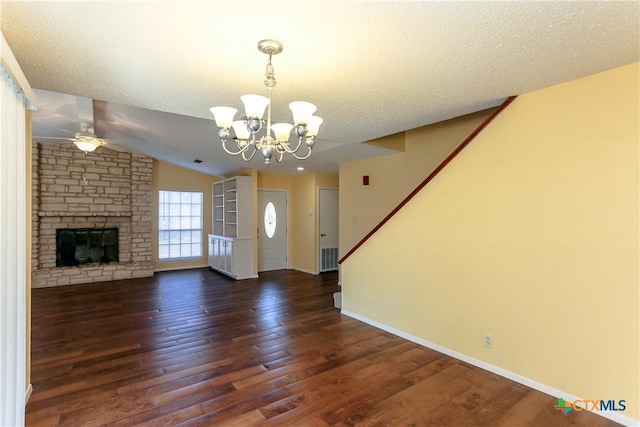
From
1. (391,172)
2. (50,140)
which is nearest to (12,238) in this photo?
(391,172)

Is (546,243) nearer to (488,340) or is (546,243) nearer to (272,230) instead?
(488,340)

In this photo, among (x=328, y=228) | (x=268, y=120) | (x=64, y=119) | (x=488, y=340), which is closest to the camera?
(x=268, y=120)

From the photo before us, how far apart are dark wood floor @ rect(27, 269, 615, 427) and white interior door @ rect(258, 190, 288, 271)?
119 inches

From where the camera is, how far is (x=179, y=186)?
26.0ft

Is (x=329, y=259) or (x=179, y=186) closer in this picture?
(x=329, y=259)

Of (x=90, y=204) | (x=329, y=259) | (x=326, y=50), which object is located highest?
(x=326, y=50)

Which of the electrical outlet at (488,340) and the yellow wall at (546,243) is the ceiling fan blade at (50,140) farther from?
the electrical outlet at (488,340)

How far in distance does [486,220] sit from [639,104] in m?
1.24

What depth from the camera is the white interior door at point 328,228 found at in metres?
7.32

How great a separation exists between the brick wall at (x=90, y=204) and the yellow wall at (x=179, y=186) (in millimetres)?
300

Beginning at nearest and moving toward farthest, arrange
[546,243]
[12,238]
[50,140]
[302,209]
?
[12,238], [546,243], [50,140], [302,209]

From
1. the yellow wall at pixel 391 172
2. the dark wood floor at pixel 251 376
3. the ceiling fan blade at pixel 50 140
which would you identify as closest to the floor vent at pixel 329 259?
the yellow wall at pixel 391 172

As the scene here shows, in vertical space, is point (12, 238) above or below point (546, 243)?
above

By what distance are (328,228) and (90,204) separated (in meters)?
5.10
